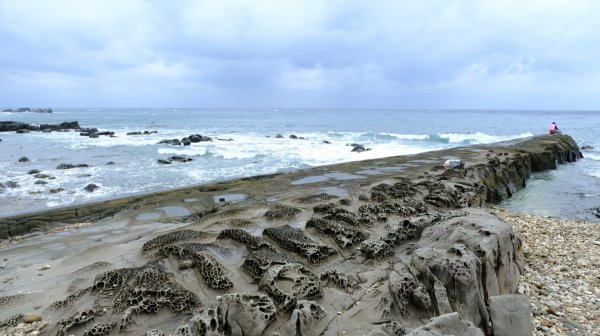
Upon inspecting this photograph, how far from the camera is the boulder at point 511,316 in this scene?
3.60 m

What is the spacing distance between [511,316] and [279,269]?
246 cm

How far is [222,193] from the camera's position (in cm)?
1023

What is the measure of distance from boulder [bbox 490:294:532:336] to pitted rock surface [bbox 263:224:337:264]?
2292 mm

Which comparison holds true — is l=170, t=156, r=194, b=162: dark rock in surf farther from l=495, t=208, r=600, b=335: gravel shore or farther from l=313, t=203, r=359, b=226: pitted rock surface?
l=495, t=208, r=600, b=335: gravel shore

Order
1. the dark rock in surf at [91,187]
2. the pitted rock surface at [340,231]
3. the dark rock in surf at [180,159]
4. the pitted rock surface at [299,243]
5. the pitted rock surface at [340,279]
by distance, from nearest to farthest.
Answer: the pitted rock surface at [340,279] → the pitted rock surface at [299,243] → the pitted rock surface at [340,231] → the dark rock in surf at [91,187] → the dark rock in surf at [180,159]

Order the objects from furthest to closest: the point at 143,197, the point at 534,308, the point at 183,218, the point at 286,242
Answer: the point at 143,197 < the point at 183,218 < the point at 286,242 < the point at 534,308

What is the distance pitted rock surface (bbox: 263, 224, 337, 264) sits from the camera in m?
5.35

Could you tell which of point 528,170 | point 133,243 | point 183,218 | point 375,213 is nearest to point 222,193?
point 183,218

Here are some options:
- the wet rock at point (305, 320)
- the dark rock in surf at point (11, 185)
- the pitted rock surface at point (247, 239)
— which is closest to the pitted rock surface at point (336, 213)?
the pitted rock surface at point (247, 239)

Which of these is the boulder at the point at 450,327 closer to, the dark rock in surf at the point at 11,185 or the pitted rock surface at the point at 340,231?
the pitted rock surface at the point at 340,231

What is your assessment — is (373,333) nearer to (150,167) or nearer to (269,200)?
(269,200)

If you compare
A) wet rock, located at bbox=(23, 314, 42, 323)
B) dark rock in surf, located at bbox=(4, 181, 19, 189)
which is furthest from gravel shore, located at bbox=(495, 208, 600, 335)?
dark rock in surf, located at bbox=(4, 181, 19, 189)

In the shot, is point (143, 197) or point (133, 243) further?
point (143, 197)

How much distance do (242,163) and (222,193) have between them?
906 cm
